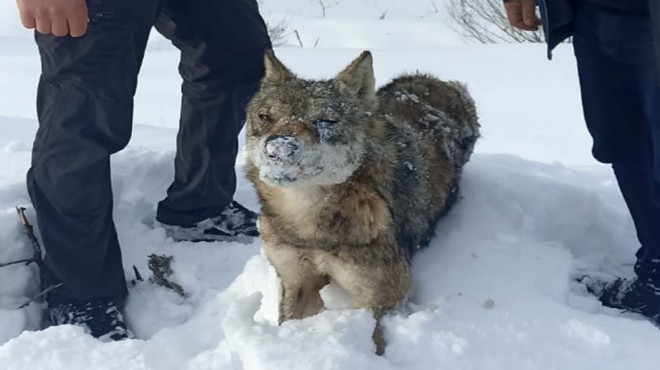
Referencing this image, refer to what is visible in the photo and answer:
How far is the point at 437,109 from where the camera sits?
3525 mm

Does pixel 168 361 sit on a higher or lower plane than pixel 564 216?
higher

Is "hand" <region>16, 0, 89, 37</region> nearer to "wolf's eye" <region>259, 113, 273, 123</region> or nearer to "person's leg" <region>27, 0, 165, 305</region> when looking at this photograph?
"person's leg" <region>27, 0, 165, 305</region>

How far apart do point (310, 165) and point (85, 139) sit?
933 mm

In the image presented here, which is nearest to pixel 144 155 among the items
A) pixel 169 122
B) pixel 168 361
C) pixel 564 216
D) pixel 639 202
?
pixel 168 361

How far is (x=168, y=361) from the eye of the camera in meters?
2.56

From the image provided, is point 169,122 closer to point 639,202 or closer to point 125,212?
point 125,212

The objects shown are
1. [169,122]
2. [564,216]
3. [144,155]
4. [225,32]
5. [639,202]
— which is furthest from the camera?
[169,122]

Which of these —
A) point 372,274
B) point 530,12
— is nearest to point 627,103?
point 530,12

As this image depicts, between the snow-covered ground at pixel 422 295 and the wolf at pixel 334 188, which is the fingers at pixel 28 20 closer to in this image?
the wolf at pixel 334 188

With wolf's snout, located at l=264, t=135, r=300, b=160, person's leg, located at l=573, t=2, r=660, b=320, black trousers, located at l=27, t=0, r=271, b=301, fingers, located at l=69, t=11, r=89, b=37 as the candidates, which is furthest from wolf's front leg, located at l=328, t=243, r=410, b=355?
fingers, located at l=69, t=11, r=89, b=37

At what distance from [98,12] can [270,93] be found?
0.64 metres

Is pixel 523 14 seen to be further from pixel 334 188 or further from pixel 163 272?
pixel 163 272

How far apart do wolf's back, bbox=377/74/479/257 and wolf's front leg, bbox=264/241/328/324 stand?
1.04ft

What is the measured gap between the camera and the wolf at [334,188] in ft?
8.15
